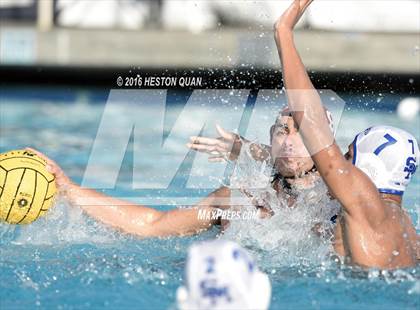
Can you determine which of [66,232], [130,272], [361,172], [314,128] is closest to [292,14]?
[314,128]

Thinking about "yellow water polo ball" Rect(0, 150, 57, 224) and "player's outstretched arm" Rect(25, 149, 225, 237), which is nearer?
"yellow water polo ball" Rect(0, 150, 57, 224)

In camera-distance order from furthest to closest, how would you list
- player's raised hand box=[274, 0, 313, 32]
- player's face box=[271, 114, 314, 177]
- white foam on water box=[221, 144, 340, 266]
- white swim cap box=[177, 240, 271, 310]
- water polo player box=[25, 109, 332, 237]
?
water polo player box=[25, 109, 332, 237], white foam on water box=[221, 144, 340, 266], player's face box=[271, 114, 314, 177], player's raised hand box=[274, 0, 313, 32], white swim cap box=[177, 240, 271, 310]

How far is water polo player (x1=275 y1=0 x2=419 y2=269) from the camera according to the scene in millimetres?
3434

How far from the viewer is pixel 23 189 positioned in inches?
161

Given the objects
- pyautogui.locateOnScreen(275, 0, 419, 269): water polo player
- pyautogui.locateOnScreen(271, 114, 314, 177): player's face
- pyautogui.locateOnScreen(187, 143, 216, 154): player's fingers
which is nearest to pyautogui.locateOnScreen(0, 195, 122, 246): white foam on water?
pyautogui.locateOnScreen(187, 143, 216, 154): player's fingers

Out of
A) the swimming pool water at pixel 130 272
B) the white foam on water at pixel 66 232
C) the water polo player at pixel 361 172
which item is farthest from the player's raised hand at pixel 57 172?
the water polo player at pixel 361 172

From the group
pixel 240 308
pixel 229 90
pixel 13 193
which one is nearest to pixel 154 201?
pixel 13 193

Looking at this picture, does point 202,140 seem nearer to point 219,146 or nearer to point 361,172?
point 219,146

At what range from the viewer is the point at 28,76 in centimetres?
1118

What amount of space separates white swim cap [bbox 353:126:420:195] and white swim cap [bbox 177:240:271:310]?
148 cm

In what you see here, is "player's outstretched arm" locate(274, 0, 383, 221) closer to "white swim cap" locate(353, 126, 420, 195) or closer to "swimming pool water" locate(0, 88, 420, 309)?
"white swim cap" locate(353, 126, 420, 195)

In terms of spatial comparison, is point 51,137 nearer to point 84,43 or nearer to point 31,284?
point 84,43

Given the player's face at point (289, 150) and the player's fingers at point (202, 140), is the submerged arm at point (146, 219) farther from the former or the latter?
the player's face at point (289, 150)

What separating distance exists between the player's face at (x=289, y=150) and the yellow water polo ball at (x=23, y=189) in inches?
40.9
